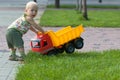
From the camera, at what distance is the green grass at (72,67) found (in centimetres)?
690

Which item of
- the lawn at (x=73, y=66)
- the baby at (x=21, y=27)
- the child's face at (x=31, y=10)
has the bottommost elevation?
the lawn at (x=73, y=66)

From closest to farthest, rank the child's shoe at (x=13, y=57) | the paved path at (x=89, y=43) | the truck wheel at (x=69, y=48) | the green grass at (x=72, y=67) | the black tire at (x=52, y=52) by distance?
the green grass at (x=72, y=67) < the paved path at (x=89, y=43) < the child's shoe at (x=13, y=57) < the black tire at (x=52, y=52) < the truck wheel at (x=69, y=48)

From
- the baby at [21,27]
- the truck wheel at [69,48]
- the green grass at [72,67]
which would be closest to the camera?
the green grass at [72,67]

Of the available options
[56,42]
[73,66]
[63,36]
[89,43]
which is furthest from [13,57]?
[89,43]

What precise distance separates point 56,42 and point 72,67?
1.50 meters

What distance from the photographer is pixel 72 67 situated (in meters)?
7.70

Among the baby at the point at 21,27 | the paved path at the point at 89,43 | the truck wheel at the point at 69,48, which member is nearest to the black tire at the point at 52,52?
the truck wheel at the point at 69,48

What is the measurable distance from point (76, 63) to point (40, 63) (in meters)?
0.63

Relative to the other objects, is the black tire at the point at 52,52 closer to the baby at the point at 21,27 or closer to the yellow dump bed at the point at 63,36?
the yellow dump bed at the point at 63,36

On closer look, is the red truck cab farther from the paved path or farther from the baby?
the paved path

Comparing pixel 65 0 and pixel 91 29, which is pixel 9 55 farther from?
pixel 65 0

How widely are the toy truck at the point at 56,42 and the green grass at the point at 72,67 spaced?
0.13m

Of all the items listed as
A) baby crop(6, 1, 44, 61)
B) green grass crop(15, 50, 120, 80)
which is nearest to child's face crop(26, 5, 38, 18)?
baby crop(6, 1, 44, 61)

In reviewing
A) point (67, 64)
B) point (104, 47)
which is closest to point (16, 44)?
point (67, 64)
